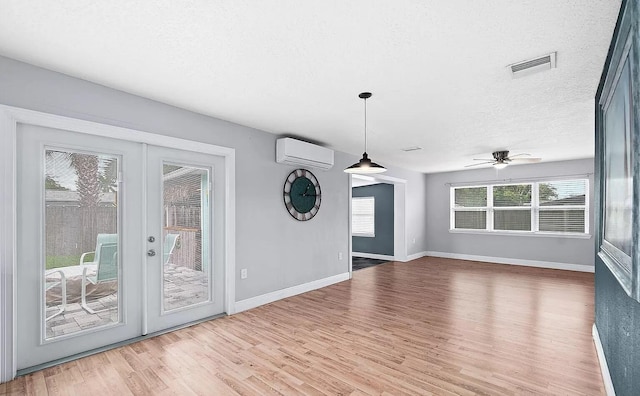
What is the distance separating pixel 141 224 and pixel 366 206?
260 inches

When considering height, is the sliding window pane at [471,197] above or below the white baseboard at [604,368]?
above

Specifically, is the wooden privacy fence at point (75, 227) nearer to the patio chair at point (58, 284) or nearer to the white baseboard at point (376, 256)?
the patio chair at point (58, 284)

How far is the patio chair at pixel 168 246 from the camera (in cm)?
330

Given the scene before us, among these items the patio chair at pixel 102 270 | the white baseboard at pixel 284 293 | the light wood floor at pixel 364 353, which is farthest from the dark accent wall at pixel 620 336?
the patio chair at pixel 102 270

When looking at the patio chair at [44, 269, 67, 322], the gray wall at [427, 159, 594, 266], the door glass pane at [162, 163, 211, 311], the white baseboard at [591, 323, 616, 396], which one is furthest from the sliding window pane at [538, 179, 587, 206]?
the patio chair at [44, 269, 67, 322]

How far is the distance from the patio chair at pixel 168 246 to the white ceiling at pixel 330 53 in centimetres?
146

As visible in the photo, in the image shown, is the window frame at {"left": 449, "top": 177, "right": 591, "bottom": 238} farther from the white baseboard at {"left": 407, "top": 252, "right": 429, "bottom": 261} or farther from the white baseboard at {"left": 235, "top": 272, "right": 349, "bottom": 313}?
the white baseboard at {"left": 235, "top": 272, "right": 349, "bottom": 313}

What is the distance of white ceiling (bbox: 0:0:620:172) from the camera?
1.79m

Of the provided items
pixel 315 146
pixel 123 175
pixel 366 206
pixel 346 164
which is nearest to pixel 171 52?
pixel 123 175

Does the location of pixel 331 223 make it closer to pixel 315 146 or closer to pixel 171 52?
pixel 315 146

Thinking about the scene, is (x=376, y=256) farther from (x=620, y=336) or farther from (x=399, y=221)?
(x=620, y=336)

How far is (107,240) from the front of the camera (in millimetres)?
2898

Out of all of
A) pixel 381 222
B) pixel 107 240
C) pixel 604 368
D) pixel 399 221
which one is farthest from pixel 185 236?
pixel 381 222

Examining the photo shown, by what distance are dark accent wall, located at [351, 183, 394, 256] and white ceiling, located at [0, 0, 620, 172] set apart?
462 centimetres
